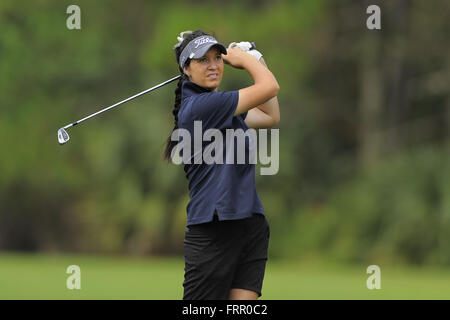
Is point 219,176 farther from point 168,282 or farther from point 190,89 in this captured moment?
point 168,282

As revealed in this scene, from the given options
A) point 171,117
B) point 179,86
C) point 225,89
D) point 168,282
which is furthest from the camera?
point 171,117

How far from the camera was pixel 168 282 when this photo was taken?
15.8m

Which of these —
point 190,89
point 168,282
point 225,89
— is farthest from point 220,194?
point 225,89

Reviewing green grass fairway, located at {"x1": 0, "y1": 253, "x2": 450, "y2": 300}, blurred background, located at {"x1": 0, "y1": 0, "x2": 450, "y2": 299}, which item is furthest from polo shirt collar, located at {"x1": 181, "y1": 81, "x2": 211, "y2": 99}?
blurred background, located at {"x1": 0, "y1": 0, "x2": 450, "y2": 299}

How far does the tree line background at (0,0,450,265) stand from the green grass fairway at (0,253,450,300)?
14.8 feet

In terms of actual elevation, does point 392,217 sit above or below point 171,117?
below

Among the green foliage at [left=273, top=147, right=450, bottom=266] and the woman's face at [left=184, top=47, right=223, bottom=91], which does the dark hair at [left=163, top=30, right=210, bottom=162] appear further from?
the green foliage at [left=273, top=147, right=450, bottom=266]

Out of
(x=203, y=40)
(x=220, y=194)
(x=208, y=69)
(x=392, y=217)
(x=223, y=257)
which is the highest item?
(x=203, y=40)

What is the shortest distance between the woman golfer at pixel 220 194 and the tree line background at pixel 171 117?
59.3 ft

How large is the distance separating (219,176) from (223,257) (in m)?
0.50

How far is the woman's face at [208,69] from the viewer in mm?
5738

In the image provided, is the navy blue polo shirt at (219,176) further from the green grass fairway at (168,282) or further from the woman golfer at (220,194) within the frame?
the green grass fairway at (168,282)

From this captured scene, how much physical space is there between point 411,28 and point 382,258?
8.07 metres

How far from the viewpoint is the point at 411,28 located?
2702 centimetres
